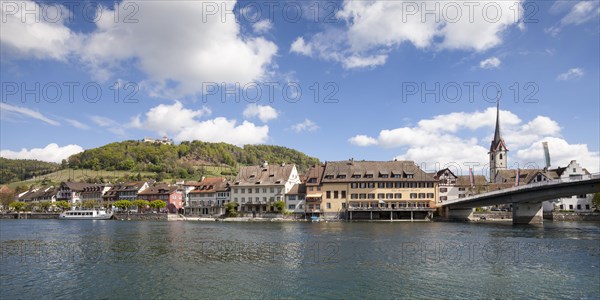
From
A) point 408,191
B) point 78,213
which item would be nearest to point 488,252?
point 408,191

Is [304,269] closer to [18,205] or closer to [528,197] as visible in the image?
[528,197]

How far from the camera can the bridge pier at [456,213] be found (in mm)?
99125

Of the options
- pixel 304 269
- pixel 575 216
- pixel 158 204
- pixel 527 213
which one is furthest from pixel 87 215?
pixel 575 216

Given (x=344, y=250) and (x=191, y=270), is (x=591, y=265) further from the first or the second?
(x=191, y=270)

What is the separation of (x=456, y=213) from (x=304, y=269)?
7717cm

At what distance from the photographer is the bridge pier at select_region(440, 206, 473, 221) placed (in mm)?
99125

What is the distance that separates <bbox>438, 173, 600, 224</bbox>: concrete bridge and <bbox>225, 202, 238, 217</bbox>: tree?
165ft

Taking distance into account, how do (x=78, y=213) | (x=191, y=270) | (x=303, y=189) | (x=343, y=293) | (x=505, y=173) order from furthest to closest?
(x=505, y=173)
(x=78, y=213)
(x=303, y=189)
(x=191, y=270)
(x=343, y=293)

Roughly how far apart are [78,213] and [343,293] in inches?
4677

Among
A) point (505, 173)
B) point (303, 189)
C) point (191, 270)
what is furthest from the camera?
point (505, 173)

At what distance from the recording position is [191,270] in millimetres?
32438

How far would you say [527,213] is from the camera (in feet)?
270

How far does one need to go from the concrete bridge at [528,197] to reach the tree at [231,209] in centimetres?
5022

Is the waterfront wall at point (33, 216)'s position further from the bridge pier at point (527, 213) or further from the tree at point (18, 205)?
the bridge pier at point (527, 213)
